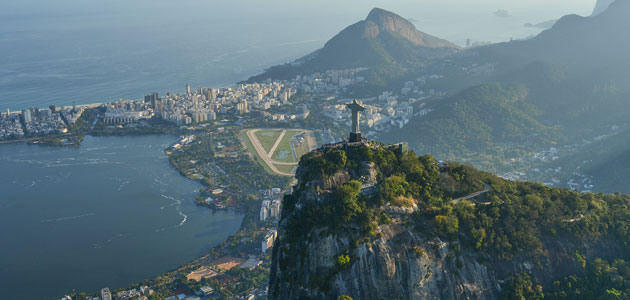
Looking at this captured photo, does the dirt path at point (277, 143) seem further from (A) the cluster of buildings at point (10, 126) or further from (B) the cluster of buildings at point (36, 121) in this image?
(A) the cluster of buildings at point (10, 126)

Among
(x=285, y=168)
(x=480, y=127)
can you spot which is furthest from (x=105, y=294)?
(x=480, y=127)

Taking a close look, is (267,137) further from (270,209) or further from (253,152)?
(270,209)

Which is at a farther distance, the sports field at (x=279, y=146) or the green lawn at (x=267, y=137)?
the green lawn at (x=267, y=137)

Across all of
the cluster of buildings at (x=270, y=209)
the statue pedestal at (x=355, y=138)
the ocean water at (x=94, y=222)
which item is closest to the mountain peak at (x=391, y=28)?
the ocean water at (x=94, y=222)

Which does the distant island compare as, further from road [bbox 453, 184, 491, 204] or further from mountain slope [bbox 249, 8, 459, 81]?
mountain slope [bbox 249, 8, 459, 81]

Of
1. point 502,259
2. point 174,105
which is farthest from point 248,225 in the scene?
point 174,105

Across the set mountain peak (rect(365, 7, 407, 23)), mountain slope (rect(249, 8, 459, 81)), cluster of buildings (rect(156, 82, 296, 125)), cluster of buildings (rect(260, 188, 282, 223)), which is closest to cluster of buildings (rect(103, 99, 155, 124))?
cluster of buildings (rect(156, 82, 296, 125))

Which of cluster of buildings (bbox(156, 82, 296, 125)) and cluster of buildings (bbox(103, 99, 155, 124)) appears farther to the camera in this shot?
cluster of buildings (bbox(156, 82, 296, 125))
